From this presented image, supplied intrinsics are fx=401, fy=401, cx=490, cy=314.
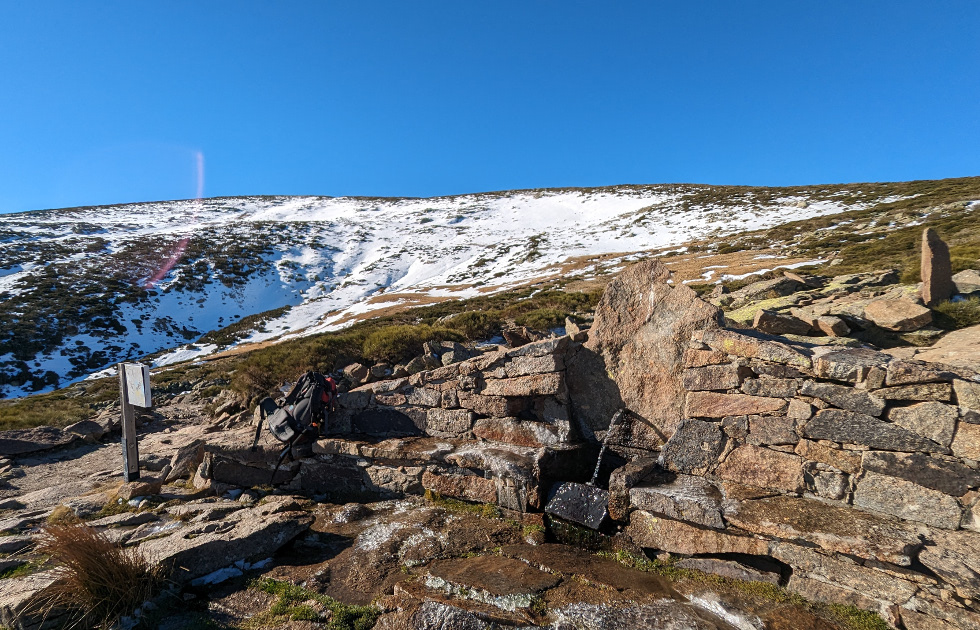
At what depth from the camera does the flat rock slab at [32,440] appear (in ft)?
32.9

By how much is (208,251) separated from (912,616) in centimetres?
6152

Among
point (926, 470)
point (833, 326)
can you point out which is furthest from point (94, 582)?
point (833, 326)

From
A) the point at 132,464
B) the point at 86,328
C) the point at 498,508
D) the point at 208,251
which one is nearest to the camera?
the point at 498,508

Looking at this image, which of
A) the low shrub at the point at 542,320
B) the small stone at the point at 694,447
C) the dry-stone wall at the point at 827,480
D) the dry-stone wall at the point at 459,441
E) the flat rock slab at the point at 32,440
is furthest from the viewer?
the low shrub at the point at 542,320

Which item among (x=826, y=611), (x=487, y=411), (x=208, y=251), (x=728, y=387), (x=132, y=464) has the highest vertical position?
(x=208, y=251)

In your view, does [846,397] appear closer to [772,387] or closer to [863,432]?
[863,432]

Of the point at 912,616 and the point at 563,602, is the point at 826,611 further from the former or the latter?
the point at 563,602

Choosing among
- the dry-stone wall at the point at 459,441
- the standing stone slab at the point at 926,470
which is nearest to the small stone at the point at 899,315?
the standing stone slab at the point at 926,470

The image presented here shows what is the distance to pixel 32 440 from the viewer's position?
411 inches

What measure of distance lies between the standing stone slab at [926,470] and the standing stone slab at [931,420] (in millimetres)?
198

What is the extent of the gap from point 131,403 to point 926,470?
36.1 ft

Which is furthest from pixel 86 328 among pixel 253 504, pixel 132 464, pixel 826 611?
pixel 826 611

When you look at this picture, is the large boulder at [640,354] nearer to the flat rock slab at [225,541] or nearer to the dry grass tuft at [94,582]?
the flat rock slab at [225,541]

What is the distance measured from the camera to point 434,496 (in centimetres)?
579
